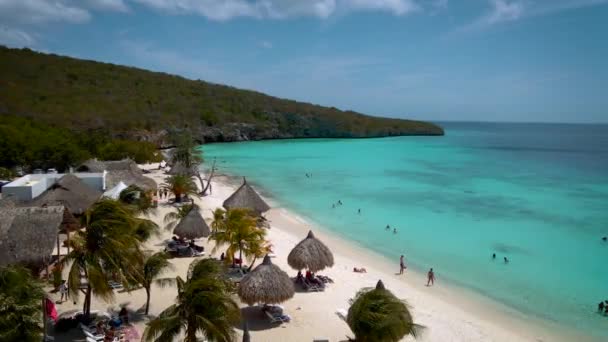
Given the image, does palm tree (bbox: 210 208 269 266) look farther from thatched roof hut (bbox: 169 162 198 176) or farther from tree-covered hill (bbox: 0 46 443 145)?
tree-covered hill (bbox: 0 46 443 145)

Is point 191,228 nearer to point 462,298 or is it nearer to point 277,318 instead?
point 277,318

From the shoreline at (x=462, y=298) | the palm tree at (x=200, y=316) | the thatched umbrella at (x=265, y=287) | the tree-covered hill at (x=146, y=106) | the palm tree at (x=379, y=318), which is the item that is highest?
the tree-covered hill at (x=146, y=106)

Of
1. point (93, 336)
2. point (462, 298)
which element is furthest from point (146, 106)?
point (93, 336)

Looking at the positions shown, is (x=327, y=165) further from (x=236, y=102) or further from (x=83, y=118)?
(x=236, y=102)

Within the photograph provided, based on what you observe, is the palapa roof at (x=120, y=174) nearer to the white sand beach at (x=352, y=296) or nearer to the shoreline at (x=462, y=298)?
the white sand beach at (x=352, y=296)

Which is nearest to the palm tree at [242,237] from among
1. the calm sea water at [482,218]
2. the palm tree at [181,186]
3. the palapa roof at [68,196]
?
the palapa roof at [68,196]

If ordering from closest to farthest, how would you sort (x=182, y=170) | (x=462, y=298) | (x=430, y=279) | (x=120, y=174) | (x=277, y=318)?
1. (x=277, y=318)
2. (x=462, y=298)
3. (x=430, y=279)
4. (x=120, y=174)
5. (x=182, y=170)

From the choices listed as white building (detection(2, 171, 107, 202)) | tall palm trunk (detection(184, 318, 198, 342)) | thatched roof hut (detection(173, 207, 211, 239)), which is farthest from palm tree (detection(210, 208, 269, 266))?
white building (detection(2, 171, 107, 202))
